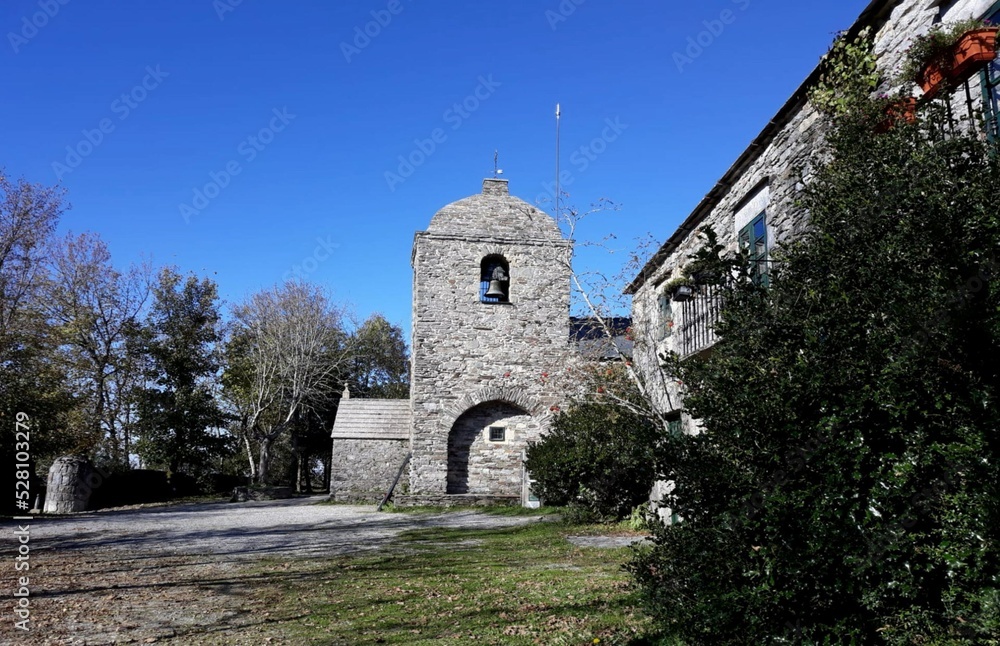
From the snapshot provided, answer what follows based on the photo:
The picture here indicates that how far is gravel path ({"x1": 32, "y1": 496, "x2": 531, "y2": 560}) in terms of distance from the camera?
11234 millimetres

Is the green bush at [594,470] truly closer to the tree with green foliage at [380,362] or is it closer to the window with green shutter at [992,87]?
the window with green shutter at [992,87]

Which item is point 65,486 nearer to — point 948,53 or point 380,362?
point 948,53

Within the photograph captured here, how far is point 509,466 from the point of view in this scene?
1903cm

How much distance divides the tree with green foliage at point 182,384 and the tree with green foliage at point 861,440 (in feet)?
96.9

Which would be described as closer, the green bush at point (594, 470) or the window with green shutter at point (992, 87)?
the window with green shutter at point (992, 87)

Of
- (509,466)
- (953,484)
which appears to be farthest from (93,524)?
(953,484)

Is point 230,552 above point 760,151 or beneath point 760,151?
beneath

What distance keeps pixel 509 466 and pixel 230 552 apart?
9464mm

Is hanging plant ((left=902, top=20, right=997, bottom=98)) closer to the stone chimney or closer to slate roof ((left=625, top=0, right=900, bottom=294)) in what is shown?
slate roof ((left=625, top=0, right=900, bottom=294))

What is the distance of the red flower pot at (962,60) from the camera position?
4.94 meters

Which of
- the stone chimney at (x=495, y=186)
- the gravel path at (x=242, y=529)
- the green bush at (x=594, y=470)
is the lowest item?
the gravel path at (x=242, y=529)

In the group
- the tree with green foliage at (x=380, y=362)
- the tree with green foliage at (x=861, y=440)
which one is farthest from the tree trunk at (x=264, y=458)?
the tree with green foliage at (x=861, y=440)

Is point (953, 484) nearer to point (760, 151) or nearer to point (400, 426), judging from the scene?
point (760, 151)

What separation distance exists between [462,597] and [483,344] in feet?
41.4
